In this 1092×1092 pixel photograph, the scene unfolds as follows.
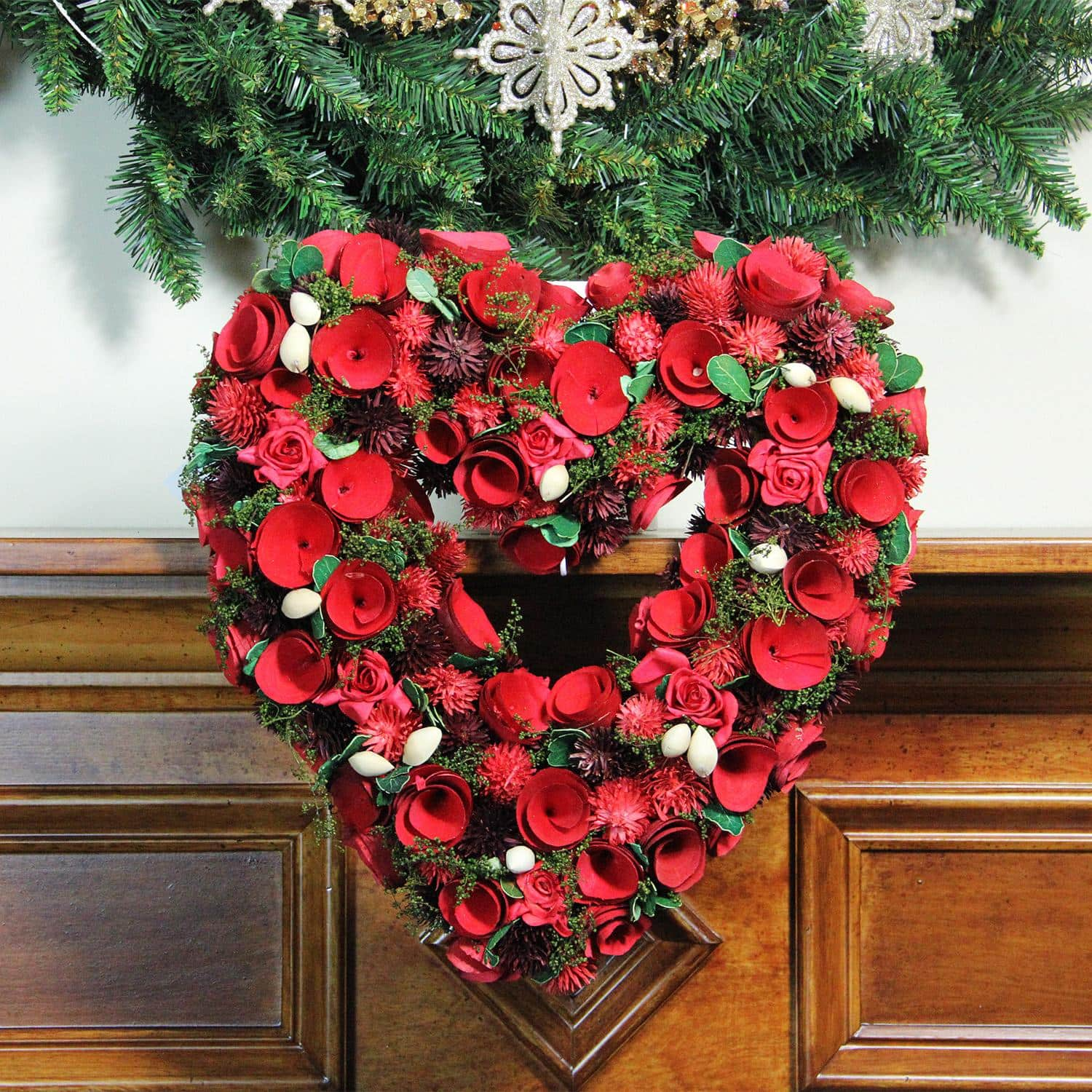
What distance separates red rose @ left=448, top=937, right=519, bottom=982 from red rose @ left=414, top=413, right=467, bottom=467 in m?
0.26

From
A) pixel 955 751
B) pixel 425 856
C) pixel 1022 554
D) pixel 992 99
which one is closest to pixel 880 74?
pixel 992 99

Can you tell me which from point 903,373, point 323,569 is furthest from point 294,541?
point 903,373

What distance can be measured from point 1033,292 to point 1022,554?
0.33 m

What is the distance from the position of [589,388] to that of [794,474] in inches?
4.5

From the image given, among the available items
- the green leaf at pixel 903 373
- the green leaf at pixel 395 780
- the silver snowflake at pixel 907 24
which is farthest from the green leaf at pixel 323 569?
the silver snowflake at pixel 907 24

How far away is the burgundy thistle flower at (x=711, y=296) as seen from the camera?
53 cm

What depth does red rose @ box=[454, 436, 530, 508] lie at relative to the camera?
1.72 feet

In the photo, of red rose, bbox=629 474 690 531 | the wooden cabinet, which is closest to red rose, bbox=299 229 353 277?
red rose, bbox=629 474 690 531

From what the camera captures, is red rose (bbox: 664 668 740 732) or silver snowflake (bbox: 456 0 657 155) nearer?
red rose (bbox: 664 668 740 732)

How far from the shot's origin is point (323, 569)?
51 centimetres

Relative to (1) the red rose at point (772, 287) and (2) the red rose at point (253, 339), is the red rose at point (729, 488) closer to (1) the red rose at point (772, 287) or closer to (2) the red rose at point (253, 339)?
(1) the red rose at point (772, 287)

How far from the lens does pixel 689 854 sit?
1.75 feet

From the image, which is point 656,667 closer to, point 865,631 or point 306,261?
point 865,631

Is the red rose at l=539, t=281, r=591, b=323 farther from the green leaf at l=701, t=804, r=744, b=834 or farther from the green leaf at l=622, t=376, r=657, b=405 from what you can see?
the green leaf at l=701, t=804, r=744, b=834
